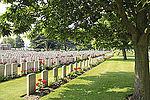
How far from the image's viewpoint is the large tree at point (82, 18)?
427cm

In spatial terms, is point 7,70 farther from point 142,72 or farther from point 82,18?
point 142,72

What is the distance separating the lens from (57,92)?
20.3ft

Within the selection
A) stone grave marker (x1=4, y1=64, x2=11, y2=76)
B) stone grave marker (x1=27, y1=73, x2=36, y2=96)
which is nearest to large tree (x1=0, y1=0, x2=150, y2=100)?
stone grave marker (x1=27, y1=73, x2=36, y2=96)

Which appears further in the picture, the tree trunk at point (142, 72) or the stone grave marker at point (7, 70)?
the stone grave marker at point (7, 70)

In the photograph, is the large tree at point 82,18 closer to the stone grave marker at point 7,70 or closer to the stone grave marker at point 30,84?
the stone grave marker at point 30,84

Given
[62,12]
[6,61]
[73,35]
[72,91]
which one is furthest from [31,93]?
[6,61]

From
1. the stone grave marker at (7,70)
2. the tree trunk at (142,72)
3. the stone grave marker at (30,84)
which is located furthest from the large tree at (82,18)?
the stone grave marker at (7,70)

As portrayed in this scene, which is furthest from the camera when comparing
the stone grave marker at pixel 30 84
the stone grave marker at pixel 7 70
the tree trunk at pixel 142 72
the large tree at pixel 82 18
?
the stone grave marker at pixel 7 70

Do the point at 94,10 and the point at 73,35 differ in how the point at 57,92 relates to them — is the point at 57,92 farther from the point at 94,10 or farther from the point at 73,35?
the point at 94,10

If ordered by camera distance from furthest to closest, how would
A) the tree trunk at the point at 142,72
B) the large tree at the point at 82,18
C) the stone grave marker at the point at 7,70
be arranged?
the stone grave marker at the point at 7,70, the tree trunk at the point at 142,72, the large tree at the point at 82,18

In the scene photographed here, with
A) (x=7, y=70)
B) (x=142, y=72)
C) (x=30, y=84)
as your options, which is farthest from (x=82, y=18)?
(x=7, y=70)

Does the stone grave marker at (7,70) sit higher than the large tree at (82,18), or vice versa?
the large tree at (82,18)

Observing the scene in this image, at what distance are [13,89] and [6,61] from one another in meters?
7.81

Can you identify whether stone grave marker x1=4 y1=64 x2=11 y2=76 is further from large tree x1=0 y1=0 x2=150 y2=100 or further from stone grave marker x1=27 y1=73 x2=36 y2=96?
large tree x1=0 y1=0 x2=150 y2=100
